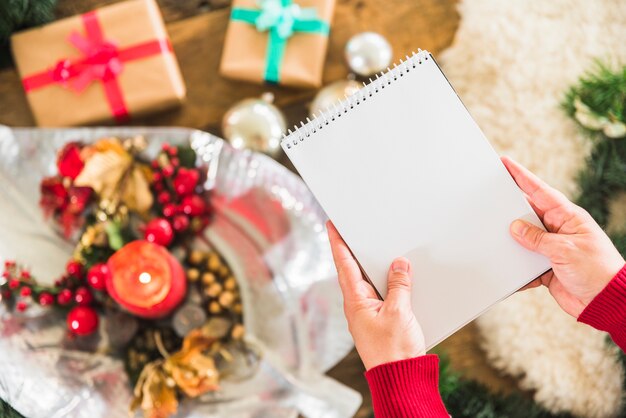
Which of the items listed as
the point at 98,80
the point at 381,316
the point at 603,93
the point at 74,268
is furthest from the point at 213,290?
the point at 603,93

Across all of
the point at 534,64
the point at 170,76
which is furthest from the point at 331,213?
the point at 534,64

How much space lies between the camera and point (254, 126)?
1.03 metres

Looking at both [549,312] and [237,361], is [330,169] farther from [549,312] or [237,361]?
[549,312]

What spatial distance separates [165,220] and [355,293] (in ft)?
1.28

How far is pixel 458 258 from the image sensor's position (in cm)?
74

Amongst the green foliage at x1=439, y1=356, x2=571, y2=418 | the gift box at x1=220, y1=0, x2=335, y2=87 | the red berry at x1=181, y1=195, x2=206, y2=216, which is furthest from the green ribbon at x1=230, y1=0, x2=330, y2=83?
the green foliage at x1=439, y1=356, x2=571, y2=418

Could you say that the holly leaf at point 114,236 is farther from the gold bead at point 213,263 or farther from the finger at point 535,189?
the finger at point 535,189

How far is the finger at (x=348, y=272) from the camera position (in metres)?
0.74

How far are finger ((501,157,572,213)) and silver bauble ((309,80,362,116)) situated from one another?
1.21ft

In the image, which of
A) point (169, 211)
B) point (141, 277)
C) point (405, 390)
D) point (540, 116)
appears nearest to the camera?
point (405, 390)

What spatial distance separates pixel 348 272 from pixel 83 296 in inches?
18.3

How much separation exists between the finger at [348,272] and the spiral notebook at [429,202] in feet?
0.05

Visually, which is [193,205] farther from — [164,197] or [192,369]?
[192,369]

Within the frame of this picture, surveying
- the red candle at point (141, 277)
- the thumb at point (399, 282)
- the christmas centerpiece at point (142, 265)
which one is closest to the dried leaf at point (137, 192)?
the christmas centerpiece at point (142, 265)
